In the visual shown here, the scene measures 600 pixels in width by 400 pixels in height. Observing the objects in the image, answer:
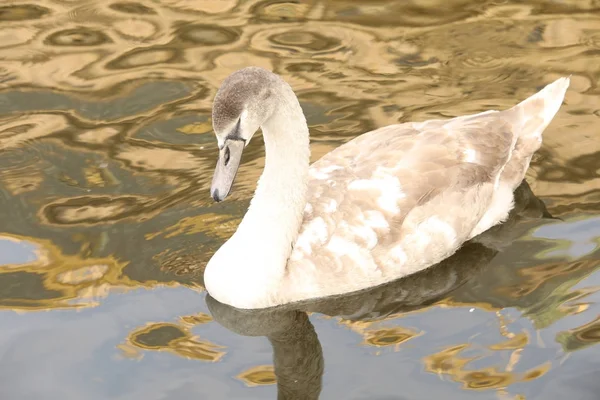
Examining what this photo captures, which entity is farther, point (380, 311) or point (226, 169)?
point (380, 311)

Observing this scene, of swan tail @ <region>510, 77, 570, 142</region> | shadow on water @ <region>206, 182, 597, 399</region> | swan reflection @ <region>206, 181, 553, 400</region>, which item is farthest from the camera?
swan tail @ <region>510, 77, 570, 142</region>

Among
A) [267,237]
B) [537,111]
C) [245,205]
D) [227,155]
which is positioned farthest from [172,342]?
[537,111]

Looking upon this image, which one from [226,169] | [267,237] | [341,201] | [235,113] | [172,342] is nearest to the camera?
[235,113]

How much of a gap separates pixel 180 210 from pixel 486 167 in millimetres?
2497

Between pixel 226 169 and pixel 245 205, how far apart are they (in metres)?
1.91

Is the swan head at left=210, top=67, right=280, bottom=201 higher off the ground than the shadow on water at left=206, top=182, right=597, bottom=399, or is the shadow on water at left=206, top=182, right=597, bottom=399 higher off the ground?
the swan head at left=210, top=67, right=280, bottom=201

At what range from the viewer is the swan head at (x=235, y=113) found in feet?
24.2

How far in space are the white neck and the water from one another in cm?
21

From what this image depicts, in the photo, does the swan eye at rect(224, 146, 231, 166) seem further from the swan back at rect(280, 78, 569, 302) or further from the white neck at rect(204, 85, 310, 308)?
the swan back at rect(280, 78, 569, 302)

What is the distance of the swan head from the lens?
7391mm

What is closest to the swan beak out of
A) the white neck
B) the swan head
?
the swan head

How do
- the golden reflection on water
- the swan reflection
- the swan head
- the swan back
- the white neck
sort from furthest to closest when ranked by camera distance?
the swan back
the white neck
the golden reflection on water
the swan reflection
the swan head

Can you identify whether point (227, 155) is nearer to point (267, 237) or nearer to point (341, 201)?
point (267, 237)

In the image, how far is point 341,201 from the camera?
849 centimetres
